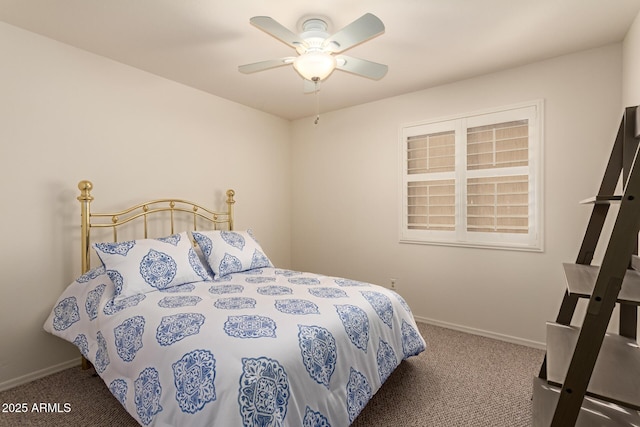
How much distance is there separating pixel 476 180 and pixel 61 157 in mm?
3507

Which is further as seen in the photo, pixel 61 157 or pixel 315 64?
pixel 61 157

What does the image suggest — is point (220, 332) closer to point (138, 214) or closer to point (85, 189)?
point (85, 189)

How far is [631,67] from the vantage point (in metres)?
2.19

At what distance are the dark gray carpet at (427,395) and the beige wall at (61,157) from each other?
0.36 m

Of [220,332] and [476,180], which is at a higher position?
[476,180]

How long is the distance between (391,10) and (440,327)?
9.33 feet

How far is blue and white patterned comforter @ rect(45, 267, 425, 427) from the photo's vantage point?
1273 mm

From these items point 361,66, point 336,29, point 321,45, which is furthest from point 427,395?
point 336,29

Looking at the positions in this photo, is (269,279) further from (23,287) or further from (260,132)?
(260,132)

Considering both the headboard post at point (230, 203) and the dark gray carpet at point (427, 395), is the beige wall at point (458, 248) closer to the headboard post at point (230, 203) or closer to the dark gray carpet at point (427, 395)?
the dark gray carpet at point (427, 395)

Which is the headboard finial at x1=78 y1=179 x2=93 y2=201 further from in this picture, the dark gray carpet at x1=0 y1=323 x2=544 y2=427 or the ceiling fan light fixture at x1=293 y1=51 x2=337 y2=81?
the ceiling fan light fixture at x1=293 y1=51 x2=337 y2=81

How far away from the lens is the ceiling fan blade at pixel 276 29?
1.72 metres

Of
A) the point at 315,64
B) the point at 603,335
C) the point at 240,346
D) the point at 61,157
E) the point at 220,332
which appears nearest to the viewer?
the point at 603,335

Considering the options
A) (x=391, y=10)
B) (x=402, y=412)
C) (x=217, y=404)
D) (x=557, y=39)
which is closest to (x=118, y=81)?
(x=391, y=10)
